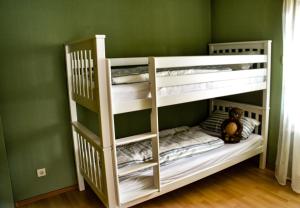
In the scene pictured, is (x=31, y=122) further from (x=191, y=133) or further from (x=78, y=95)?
(x=191, y=133)

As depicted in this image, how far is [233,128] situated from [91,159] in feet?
4.98

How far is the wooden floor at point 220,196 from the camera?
2.37m

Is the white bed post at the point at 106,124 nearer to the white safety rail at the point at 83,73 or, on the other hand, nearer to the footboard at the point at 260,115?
the white safety rail at the point at 83,73

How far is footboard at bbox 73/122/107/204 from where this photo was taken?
2.01 m

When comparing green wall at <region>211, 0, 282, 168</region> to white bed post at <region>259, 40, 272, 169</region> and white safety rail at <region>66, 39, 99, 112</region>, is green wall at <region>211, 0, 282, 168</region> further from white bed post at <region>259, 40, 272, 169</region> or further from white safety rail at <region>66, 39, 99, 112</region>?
white safety rail at <region>66, 39, 99, 112</region>

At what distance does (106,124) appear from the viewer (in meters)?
1.81

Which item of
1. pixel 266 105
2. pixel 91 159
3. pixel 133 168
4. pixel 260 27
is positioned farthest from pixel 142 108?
pixel 260 27

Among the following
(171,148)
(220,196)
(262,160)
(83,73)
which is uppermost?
(83,73)

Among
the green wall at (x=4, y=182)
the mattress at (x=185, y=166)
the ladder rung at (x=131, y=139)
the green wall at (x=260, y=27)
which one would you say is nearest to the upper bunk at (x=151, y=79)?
the green wall at (x=260, y=27)

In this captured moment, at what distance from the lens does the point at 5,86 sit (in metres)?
2.30

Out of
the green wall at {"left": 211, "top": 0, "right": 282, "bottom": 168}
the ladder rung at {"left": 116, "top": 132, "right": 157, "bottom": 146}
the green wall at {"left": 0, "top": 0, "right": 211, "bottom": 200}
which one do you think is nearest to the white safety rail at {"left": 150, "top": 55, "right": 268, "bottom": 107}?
the green wall at {"left": 211, "top": 0, "right": 282, "bottom": 168}

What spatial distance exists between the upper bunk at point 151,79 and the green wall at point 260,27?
113mm

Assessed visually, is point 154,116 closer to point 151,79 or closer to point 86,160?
point 151,79

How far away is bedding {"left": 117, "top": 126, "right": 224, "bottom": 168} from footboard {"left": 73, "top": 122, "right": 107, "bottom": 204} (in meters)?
0.21
